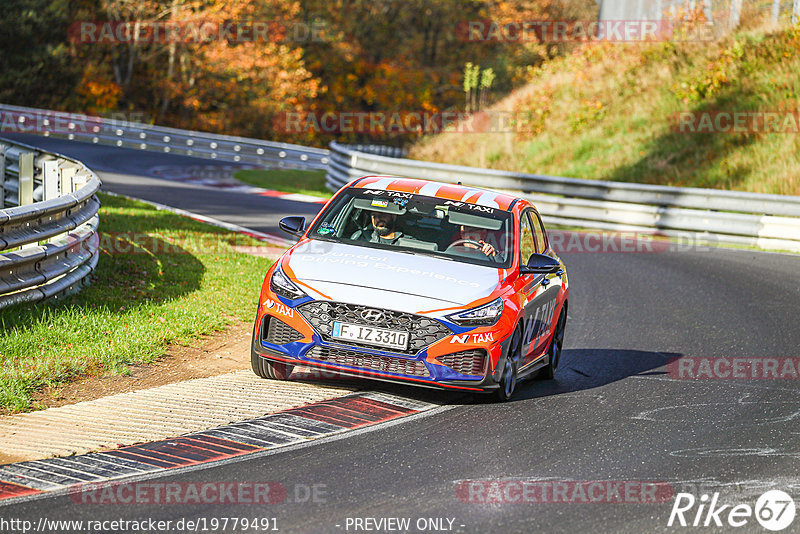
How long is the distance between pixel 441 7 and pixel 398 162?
37.0 metres

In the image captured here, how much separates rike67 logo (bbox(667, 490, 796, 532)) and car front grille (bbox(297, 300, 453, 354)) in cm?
229

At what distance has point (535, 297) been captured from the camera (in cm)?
907

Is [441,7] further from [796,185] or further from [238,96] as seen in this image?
[796,185]

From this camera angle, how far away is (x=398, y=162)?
2534 cm

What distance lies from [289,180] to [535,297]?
872 inches
